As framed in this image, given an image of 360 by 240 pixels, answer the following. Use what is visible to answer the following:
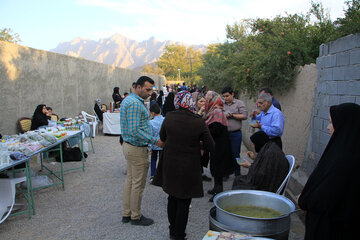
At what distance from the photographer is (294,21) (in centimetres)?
716

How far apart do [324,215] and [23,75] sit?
8.60 metres

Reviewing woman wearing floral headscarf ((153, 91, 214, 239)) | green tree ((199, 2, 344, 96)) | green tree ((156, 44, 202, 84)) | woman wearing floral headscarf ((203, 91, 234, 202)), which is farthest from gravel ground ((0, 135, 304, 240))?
green tree ((156, 44, 202, 84))

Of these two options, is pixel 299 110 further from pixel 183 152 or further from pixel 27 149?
pixel 27 149

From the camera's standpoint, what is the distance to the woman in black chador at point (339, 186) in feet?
5.96

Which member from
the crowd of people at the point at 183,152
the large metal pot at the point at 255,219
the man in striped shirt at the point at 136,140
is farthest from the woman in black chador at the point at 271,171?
the man in striped shirt at the point at 136,140

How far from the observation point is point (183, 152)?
3180 mm

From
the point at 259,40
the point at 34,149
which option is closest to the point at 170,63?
the point at 259,40

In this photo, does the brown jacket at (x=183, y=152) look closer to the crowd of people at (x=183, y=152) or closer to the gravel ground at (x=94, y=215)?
the crowd of people at (x=183, y=152)

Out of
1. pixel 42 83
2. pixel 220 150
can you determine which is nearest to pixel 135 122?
pixel 220 150

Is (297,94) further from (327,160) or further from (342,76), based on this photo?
(327,160)

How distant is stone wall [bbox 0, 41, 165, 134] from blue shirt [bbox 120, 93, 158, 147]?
16.6 feet

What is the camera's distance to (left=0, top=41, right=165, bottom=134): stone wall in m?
7.48

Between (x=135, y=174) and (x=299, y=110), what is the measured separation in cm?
376

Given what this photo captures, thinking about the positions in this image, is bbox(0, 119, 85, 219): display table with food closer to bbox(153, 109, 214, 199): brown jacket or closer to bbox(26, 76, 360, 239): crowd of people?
bbox(26, 76, 360, 239): crowd of people
